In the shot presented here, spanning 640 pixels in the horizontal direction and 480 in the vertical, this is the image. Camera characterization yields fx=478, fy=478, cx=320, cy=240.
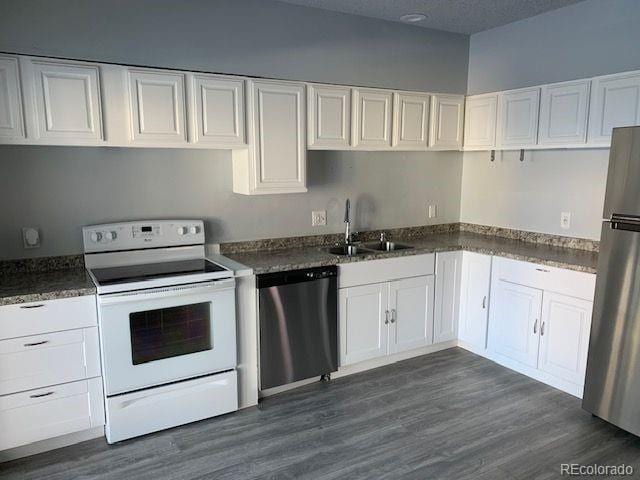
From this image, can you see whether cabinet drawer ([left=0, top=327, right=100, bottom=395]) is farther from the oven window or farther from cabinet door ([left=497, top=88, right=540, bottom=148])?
cabinet door ([left=497, top=88, right=540, bottom=148])

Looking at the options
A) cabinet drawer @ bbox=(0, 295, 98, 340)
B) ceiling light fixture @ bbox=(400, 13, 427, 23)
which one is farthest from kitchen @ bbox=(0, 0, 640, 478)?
ceiling light fixture @ bbox=(400, 13, 427, 23)

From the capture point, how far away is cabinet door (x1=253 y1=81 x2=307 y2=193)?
10.2ft

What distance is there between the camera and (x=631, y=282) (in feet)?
8.43

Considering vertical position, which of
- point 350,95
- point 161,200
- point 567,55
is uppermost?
point 567,55

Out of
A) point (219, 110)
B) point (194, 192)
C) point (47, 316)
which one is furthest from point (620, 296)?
point (47, 316)

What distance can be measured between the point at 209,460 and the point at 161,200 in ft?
5.34

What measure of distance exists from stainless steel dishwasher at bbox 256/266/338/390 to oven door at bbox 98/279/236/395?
24cm

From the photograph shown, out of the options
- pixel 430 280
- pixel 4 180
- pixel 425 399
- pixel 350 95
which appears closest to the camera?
pixel 4 180

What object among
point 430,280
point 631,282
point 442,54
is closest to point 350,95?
point 442,54

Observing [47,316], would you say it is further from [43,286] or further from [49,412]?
[49,412]

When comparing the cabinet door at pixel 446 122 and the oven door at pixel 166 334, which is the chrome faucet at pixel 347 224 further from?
the oven door at pixel 166 334

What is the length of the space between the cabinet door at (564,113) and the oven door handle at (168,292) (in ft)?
8.13

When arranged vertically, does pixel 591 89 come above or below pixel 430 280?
above

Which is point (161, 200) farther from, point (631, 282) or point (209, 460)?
point (631, 282)
